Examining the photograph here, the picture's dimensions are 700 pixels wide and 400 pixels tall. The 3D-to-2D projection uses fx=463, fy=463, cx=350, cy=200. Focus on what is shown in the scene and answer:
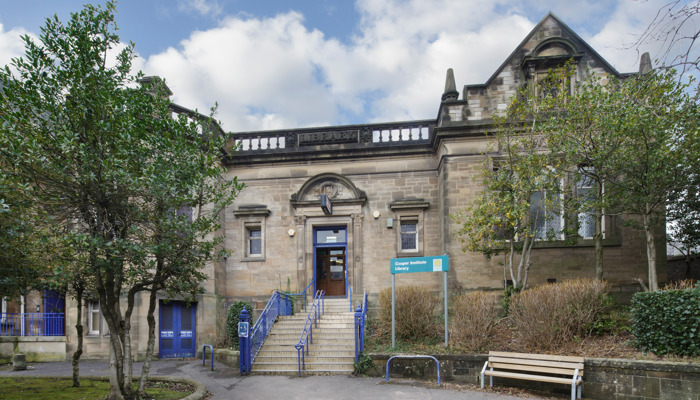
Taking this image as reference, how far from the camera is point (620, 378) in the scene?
870 cm

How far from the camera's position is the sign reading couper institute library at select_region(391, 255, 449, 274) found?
37.6ft

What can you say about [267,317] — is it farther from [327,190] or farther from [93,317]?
[93,317]

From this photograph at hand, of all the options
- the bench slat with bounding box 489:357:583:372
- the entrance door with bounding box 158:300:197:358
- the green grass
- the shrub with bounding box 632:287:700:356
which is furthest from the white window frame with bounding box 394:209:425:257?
the green grass

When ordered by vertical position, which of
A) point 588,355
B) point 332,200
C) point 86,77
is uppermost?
point 86,77

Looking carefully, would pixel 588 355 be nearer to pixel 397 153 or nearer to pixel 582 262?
pixel 582 262

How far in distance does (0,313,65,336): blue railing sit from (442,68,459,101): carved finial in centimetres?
1566

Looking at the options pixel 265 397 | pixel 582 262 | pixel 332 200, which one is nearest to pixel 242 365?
pixel 265 397

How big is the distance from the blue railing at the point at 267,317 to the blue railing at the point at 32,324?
8.19 meters

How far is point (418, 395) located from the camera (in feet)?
30.0

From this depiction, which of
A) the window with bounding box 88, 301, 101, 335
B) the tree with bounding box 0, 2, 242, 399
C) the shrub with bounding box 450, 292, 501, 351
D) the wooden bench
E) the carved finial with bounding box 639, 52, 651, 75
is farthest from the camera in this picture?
the window with bounding box 88, 301, 101, 335

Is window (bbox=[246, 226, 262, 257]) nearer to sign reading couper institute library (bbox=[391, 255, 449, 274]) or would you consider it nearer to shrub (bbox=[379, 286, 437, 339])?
shrub (bbox=[379, 286, 437, 339])

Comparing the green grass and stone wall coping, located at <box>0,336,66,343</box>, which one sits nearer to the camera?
the green grass

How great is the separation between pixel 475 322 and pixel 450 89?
8.49 m

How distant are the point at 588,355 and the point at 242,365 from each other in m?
7.92
